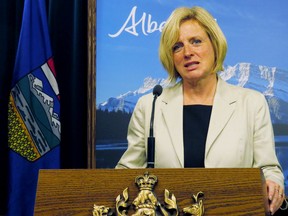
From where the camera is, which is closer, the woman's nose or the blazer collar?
the blazer collar

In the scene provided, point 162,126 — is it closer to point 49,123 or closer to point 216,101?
point 216,101

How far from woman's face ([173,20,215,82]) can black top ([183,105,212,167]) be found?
0.14 m

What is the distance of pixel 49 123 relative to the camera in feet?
8.44

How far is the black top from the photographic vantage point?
1.83m

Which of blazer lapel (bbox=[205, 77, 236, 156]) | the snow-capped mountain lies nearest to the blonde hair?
blazer lapel (bbox=[205, 77, 236, 156])

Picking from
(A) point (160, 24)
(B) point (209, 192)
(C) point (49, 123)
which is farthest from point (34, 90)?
(B) point (209, 192)

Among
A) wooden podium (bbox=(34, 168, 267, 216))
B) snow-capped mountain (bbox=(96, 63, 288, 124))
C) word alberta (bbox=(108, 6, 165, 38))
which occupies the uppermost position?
word alberta (bbox=(108, 6, 165, 38))

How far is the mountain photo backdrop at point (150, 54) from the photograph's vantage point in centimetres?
281

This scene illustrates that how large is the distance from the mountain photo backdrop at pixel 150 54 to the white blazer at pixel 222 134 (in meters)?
0.80

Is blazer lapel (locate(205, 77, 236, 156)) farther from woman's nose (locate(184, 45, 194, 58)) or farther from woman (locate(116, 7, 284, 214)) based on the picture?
woman's nose (locate(184, 45, 194, 58))

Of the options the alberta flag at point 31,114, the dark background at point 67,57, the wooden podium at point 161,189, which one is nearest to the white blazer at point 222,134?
the wooden podium at point 161,189

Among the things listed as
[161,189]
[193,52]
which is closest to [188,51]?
[193,52]

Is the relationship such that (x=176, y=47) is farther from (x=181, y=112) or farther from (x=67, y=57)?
(x=67, y=57)

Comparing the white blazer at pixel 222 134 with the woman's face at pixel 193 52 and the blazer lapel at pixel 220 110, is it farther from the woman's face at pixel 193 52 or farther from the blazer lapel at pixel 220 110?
the woman's face at pixel 193 52
